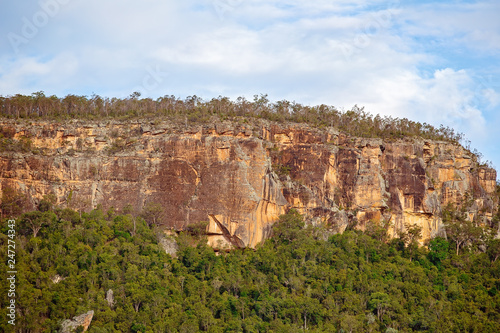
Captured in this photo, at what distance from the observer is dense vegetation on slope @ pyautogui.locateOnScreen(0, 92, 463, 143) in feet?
249

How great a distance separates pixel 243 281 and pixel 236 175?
10.3m

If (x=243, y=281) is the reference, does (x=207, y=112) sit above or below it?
above

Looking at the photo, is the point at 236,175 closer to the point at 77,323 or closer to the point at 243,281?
the point at 243,281

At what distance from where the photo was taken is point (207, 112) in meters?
76.1

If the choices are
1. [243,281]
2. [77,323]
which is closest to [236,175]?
[243,281]

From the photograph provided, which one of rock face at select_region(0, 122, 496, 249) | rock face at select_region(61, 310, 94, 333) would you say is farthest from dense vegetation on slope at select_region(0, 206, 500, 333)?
rock face at select_region(0, 122, 496, 249)

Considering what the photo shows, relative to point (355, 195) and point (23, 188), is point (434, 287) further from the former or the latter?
point (23, 188)

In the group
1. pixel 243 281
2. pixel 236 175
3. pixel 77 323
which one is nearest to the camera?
pixel 77 323

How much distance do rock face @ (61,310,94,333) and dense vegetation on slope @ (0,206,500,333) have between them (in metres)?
0.55

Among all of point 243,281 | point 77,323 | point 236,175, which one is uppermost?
point 236,175

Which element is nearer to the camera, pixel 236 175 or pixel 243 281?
pixel 243 281

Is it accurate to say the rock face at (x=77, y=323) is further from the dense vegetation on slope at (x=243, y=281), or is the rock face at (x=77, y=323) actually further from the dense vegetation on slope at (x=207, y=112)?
the dense vegetation on slope at (x=207, y=112)

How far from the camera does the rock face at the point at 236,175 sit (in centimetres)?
6762

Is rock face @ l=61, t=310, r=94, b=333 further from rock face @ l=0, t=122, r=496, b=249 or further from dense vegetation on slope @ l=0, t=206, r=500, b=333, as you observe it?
rock face @ l=0, t=122, r=496, b=249
